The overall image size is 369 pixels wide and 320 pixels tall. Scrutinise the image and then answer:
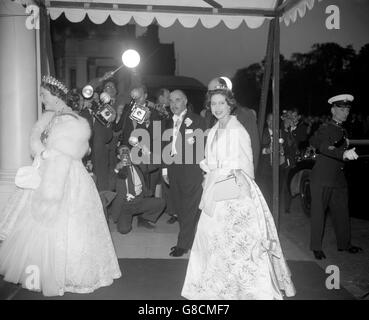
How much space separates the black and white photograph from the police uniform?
14 millimetres

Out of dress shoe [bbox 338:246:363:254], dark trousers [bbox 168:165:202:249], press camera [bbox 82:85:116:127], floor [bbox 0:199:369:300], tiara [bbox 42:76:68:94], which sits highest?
tiara [bbox 42:76:68:94]

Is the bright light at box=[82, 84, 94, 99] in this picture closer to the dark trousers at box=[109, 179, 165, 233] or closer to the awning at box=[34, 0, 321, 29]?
the awning at box=[34, 0, 321, 29]

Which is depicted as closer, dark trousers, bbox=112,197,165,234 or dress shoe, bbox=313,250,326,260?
dress shoe, bbox=313,250,326,260

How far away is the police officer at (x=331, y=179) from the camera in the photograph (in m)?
5.59

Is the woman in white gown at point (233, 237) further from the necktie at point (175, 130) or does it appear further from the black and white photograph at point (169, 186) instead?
the necktie at point (175, 130)

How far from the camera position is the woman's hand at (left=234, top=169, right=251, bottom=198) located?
3.85 metres

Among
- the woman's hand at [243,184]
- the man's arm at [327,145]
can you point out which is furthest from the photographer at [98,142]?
the woman's hand at [243,184]

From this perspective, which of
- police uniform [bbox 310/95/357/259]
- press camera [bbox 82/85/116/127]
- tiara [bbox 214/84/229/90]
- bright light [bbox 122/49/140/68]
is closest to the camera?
tiara [bbox 214/84/229/90]

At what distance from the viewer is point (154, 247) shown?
599 centimetres

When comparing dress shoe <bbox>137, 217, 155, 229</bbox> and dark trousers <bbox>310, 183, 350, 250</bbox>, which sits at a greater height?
dark trousers <bbox>310, 183, 350, 250</bbox>

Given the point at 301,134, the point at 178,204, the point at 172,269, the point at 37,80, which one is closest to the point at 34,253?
the point at 172,269

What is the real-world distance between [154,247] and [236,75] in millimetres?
77997

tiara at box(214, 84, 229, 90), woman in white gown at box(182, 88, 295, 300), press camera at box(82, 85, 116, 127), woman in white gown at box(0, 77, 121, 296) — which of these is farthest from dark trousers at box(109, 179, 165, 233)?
tiara at box(214, 84, 229, 90)

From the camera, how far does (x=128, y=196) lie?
672 cm
